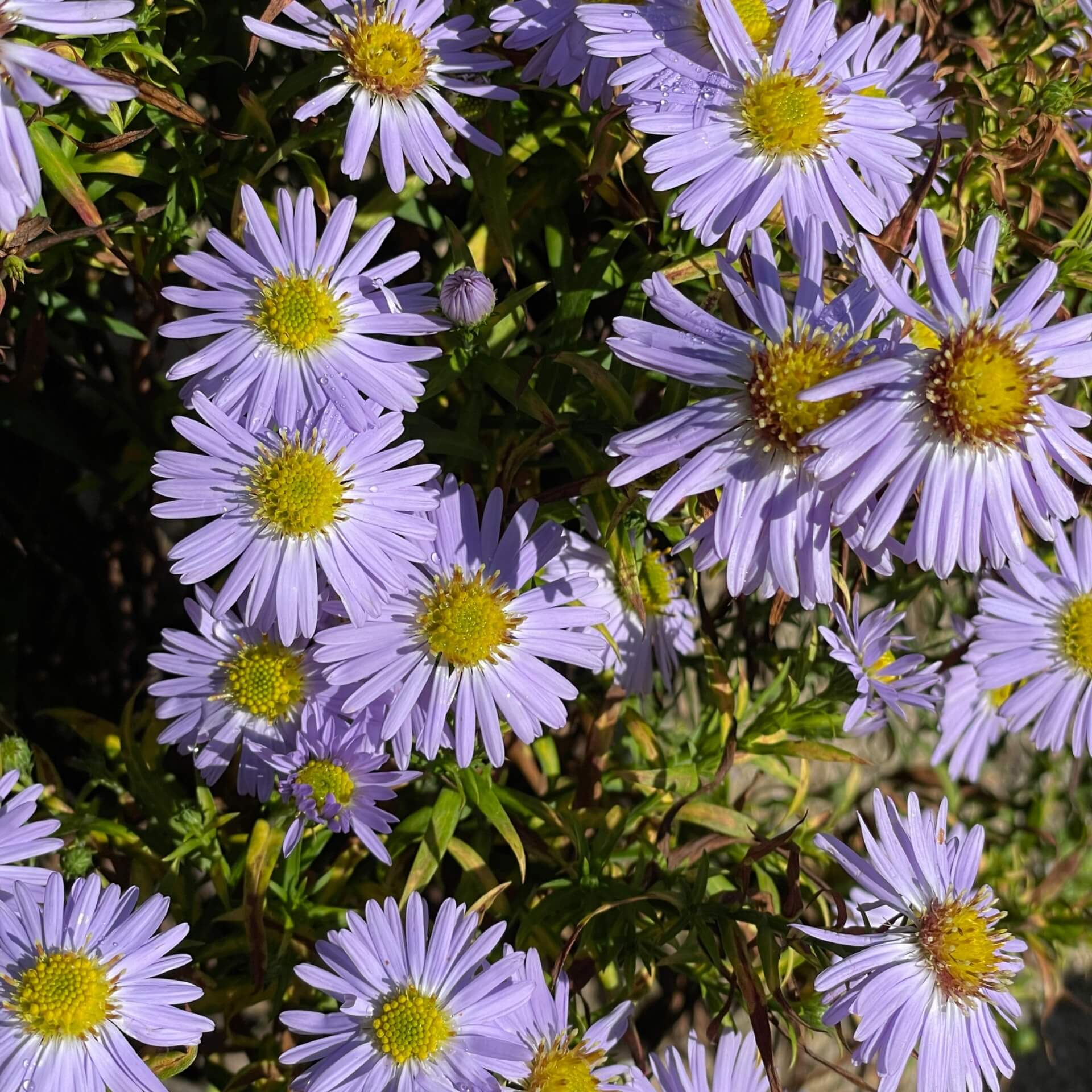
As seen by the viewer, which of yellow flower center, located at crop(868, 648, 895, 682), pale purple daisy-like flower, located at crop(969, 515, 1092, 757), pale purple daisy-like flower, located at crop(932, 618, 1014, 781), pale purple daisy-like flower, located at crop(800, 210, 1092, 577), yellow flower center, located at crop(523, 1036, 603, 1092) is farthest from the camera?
pale purple daisy-like flower, located at crop(932, 618, 1014, 781)

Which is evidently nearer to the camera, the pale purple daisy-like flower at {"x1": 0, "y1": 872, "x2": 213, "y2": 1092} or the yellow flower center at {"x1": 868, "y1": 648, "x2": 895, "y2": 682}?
the pale purple daisy-like flower at {"x1": 0, "y1": 872, "x2": 213, "y2": 1092}

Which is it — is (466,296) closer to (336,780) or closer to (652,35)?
(652,35)

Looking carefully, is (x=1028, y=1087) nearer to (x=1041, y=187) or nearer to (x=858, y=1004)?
(x=858, y=1004)

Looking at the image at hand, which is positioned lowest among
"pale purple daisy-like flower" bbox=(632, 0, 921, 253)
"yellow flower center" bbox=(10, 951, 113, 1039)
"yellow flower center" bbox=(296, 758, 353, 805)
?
"yellow flower center" bbox=(10, 951, 113, 1039)

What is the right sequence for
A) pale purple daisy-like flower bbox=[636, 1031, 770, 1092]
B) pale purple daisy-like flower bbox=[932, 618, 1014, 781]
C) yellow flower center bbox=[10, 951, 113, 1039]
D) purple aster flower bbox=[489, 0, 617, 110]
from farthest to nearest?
pale purple daisy-like flower bbox=[932, 618, 1014, 781]
pale purple daisy-like flower bbox=[636, 1031, 770, 1092]
purple aster flower bbox=[489, 0, 617, 110]
yellow flower center bbox=[10, 951, 113, 1039]

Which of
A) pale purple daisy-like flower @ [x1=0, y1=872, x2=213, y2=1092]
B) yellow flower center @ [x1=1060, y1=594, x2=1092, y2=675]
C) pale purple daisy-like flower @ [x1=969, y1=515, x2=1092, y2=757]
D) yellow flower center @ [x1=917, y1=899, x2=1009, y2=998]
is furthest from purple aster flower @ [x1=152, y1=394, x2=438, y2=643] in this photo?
yellow flower center @ [x1=1060, y1=594, x2=1092, y2=675]

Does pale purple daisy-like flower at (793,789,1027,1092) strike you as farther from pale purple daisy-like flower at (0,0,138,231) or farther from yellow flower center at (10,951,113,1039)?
pale purple daisy-like flower at (0,0,138,231)
